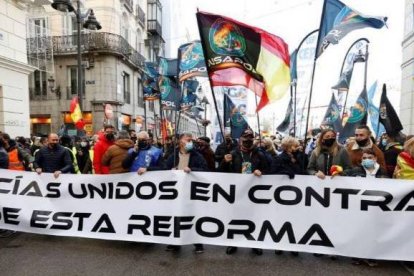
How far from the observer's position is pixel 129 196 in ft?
15.2

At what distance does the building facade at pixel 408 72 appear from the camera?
14133 millimetres

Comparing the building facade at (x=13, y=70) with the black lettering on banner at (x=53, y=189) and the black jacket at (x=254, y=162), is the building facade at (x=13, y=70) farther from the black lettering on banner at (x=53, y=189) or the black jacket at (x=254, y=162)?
the black jacket at (x=254, y=162)

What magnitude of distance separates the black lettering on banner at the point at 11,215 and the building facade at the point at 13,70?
6.66 metres

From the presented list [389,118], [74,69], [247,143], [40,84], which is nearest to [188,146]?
[247,143]

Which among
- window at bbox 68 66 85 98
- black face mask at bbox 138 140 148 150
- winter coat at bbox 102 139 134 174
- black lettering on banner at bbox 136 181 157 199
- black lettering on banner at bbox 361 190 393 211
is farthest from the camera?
window at bbox 68 66 85 98

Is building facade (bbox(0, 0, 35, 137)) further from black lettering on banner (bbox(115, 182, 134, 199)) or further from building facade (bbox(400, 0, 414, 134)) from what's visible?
building facade (bbox(400, 0, 414, 134))

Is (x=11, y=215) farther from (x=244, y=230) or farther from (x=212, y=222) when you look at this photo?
(x=244, y=230)

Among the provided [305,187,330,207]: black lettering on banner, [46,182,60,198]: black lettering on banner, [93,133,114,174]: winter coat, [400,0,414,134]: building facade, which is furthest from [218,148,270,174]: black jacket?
[400,0,414,134]: building facade

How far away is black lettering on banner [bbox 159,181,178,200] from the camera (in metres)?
4.49

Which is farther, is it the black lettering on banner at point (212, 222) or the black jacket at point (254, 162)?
the black jacket at point (254, 162)

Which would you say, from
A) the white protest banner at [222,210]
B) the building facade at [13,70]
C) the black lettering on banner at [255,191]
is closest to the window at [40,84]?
the building facade at [13,70]

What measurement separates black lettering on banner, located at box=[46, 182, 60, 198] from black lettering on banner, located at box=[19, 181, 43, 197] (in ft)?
0.45

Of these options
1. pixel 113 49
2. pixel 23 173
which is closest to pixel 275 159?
pixel 23 173

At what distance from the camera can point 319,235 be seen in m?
4.17
